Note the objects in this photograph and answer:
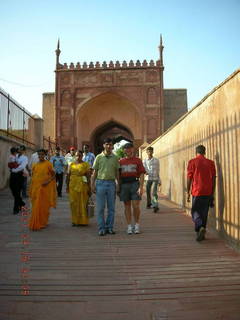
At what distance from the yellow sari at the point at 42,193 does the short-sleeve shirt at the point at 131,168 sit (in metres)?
1.46

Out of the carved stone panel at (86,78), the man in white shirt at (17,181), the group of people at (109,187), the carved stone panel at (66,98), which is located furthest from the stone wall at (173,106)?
the group of people at (109,187)

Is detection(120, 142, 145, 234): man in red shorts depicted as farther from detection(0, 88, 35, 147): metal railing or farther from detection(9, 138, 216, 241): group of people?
detection(0, 88, 35, 147): metal railing

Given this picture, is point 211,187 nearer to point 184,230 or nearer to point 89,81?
point 184,230

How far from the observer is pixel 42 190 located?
5.80 m

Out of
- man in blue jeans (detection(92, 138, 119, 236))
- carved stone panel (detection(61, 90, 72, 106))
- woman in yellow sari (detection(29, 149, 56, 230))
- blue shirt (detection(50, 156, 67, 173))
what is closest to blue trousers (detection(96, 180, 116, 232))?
man in blue jeans (detection(92, 138, 119, 236))

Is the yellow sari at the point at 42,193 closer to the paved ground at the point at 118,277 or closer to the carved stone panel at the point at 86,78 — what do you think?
the paved ground at the point at 118,277

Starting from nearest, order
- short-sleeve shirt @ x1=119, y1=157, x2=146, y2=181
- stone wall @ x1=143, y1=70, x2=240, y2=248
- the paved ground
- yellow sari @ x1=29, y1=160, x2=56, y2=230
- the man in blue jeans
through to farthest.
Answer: the paved ground, stone wall @ x1=143, y1=70, x2=240, y2=248, the man in blue jeans, short-sleeve shirt @ x1=119, y1=157, x2=146, y2=181, yellow sari @ x1=29, y1=160, x2=56, y2=230

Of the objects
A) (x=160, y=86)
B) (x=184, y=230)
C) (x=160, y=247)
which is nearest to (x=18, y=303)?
(x=160, y=247)

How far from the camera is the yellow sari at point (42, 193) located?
5.62 meters

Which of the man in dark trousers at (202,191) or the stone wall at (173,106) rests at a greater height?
the stone wall at (173,106)

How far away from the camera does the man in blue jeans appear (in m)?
5.08

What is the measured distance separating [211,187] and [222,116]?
3.27ft

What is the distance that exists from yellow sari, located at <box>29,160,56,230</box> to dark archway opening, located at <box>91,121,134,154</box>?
20883 mm

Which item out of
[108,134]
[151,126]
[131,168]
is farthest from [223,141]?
[108,134]
